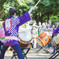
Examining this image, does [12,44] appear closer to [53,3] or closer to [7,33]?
[7,33]

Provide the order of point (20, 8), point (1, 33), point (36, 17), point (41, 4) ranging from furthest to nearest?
point (36, 17) → point (41, 4) → point (20, 8) → point (1, 33)

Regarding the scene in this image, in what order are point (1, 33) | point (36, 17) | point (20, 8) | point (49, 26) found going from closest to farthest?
1. point (1, 33)
2. point (49, 26)
3. point (20, 8)
4. point (36, 17)

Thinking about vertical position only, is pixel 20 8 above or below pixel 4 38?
below

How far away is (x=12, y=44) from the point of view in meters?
5.60

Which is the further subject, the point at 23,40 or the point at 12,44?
the point at 23,40

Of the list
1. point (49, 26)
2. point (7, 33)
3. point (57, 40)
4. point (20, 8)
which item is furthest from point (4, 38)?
point (20, 8)

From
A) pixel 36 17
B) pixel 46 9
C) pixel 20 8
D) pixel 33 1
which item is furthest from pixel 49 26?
pixel 36 17

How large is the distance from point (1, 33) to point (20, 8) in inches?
476

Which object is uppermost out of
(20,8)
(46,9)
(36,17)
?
(20,8)

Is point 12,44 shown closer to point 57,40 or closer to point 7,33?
point 7,33

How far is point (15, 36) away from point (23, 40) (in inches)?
75.7

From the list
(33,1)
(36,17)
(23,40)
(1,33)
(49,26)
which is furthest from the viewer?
(36,17)

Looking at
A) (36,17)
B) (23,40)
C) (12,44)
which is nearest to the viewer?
(12,44)

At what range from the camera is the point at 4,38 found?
19.2 feet
